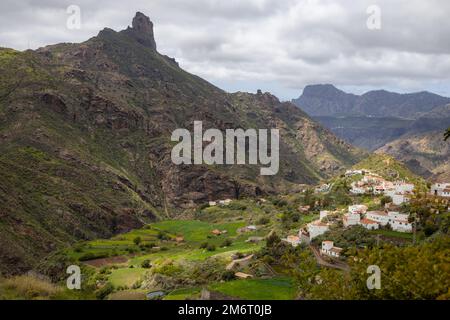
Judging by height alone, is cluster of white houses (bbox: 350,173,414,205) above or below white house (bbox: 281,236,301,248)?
above

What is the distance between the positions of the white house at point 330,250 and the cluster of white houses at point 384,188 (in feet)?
81.6

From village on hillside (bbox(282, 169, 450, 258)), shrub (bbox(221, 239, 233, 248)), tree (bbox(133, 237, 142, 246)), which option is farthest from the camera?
tree (bbox(133, 237, 142, 246))

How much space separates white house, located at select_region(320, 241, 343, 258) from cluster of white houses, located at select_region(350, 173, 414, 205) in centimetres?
2489

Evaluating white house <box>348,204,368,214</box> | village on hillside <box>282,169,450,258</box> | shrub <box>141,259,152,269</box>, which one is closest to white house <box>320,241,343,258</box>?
village on hillside <box>282,169,450,258</box>

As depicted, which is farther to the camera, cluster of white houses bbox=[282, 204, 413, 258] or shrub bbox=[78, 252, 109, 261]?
shrub bbox=[78, 252, 109, 261]

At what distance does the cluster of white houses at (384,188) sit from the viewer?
84.8 m

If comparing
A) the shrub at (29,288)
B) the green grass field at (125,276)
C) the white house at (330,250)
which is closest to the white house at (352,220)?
the white house at (330,250)

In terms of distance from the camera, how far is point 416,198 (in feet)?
260

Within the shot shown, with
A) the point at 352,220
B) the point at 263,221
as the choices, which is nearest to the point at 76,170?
the point at 263,221

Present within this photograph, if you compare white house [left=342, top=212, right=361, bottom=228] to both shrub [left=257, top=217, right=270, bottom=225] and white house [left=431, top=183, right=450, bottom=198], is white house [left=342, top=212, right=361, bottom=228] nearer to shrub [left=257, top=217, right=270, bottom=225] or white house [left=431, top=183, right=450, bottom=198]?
white house [left=431, top=183, right=450, bottom=198]

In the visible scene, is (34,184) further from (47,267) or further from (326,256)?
(326,256)

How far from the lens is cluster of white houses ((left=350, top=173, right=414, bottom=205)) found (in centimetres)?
8481
